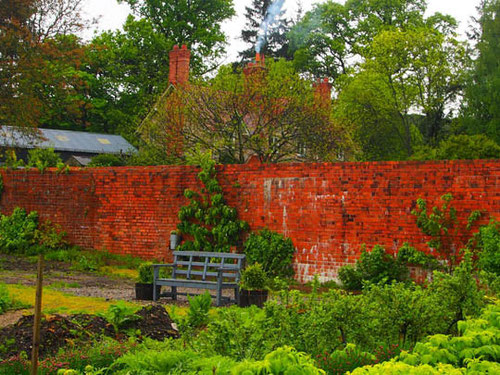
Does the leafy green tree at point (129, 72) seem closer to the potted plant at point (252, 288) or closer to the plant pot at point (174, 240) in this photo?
the plant pot at point (174, 240)

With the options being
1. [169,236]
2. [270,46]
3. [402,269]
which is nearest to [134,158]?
[169,236]

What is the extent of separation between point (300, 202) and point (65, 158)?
87.9ft

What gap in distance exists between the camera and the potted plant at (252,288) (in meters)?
9.98

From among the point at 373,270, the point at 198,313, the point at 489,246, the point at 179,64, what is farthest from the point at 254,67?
the point at 198,313

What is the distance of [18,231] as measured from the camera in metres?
18.3

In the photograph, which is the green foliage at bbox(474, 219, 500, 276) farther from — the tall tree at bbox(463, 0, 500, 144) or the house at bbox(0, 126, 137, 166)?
the house at bbox(0, 126, 137, 166)

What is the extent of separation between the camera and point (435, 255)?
11852 mm

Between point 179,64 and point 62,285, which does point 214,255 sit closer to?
point 62,285

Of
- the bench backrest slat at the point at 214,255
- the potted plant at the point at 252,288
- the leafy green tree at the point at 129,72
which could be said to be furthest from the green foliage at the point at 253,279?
the leafy green tree at the point at 129,72

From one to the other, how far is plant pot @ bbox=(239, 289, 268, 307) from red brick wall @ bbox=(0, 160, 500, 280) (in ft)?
11.0

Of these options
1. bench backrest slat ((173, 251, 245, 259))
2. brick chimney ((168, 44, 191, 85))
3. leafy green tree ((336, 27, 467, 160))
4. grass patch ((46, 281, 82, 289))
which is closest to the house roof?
brick chimney ((168, 44, 191, 85))

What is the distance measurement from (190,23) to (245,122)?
25.8 meters

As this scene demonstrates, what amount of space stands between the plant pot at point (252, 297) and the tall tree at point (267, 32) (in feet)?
138

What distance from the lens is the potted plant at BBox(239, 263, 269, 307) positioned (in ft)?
32.7
